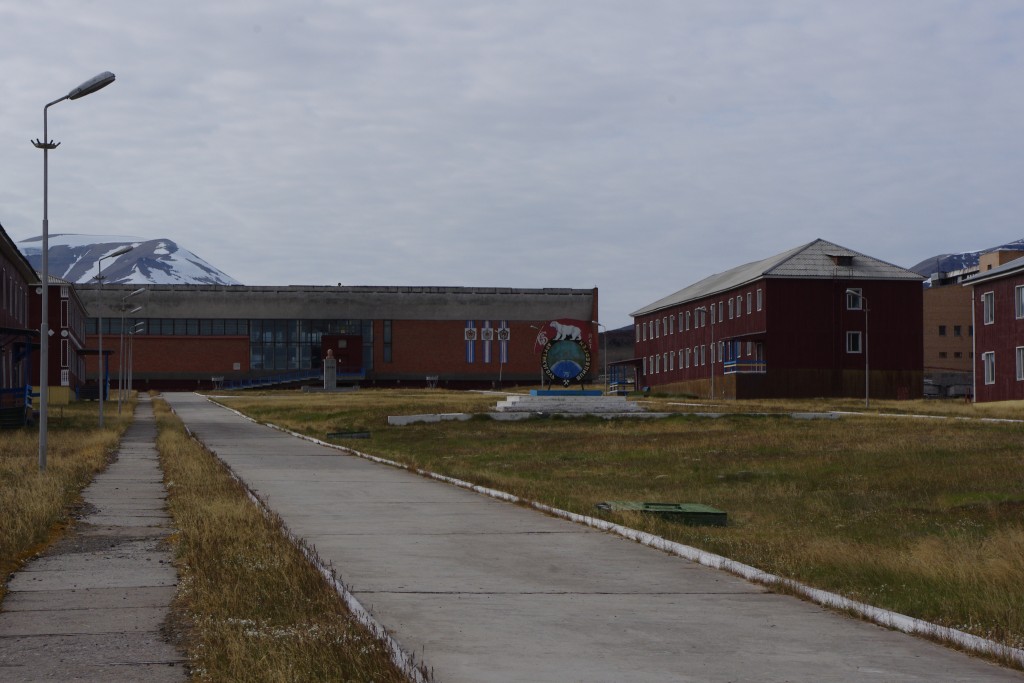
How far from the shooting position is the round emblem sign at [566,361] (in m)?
54.0

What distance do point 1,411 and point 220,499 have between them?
2854 centimetres

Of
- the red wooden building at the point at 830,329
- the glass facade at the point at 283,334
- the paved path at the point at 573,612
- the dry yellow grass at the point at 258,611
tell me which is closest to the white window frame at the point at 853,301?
the red wooden building at the point at 830,329

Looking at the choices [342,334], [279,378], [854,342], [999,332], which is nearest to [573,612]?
[999,332]

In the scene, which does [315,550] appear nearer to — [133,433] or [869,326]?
[133,433]

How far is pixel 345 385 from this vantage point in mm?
117438

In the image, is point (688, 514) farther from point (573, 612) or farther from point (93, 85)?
point (93, 85)

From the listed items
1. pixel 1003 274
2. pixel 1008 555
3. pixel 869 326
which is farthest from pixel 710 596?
pixel 869 326

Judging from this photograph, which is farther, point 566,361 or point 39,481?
point 566,361

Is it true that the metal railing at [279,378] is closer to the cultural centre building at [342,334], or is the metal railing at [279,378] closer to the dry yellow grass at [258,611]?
the cultural centre building at [342,334]

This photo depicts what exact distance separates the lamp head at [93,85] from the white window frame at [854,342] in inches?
2514

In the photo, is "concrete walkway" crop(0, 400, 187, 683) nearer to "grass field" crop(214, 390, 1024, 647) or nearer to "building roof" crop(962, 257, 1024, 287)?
"grass field" crop(214, 390, 1024, 647)

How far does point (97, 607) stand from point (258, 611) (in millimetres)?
1493

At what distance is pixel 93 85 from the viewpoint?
22.0 metres

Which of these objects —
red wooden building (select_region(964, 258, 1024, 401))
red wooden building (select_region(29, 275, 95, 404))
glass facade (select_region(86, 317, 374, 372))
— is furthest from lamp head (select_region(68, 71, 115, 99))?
glass facade (select_region(86, 317, 374, 372))
